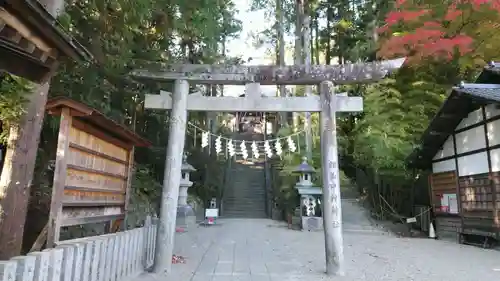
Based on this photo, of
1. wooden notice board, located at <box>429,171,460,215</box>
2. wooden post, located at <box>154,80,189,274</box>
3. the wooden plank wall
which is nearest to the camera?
the wooden plank wall

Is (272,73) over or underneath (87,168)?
over

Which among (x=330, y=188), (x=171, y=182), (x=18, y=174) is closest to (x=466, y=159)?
(x=330, y=188)

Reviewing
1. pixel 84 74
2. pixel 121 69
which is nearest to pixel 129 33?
pixel 121 69

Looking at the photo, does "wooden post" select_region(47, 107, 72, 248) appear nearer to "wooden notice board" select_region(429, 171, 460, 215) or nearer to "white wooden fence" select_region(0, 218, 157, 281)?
"white wooden fence" select_region(0, 218, 157, 281)

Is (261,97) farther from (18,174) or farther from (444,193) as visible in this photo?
(444,193)

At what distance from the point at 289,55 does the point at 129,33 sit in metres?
21.5

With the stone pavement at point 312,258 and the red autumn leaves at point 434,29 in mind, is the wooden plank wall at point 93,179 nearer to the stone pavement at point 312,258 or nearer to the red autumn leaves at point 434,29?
the stone pavement at point 312,258

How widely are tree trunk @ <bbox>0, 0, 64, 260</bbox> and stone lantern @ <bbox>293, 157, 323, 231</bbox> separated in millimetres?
10414

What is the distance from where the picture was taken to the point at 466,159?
10.5 m

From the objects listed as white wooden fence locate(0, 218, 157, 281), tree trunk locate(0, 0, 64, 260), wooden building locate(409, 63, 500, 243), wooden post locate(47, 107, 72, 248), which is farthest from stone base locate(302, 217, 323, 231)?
wooden post locate(47, 107, 72, 248)

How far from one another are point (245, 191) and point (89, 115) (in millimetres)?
17283

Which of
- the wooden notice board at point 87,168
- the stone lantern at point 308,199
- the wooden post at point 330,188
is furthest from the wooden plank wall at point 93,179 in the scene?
the stone lantern at point 308,199

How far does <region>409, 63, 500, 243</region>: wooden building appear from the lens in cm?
924

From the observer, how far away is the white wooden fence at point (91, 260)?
2.63m
